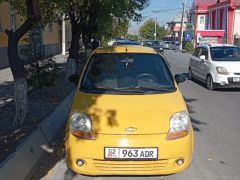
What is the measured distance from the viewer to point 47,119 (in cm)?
771

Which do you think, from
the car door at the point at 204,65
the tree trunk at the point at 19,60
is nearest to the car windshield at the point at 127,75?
the tree trunk at the point at 19,60

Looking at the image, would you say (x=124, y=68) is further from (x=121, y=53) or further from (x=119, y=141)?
(x=119, y=141)

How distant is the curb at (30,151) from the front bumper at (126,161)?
770 millimetres

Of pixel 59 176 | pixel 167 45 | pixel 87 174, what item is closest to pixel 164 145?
pixel 87 174

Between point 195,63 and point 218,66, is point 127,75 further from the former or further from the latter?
point 195,63

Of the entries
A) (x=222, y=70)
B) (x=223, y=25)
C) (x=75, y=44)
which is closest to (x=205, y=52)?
(x=222, y=70)

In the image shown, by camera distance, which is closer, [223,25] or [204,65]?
[204,65]

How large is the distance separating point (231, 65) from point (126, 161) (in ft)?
31.4

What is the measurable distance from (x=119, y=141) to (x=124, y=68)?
1.79 m

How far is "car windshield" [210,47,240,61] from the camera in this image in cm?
1432

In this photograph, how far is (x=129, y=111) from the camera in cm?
505

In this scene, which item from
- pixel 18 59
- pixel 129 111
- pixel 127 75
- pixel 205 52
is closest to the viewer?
pixel 129 111

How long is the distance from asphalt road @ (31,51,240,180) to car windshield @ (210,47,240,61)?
334 cm

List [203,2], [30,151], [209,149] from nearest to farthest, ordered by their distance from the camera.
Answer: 1. [30,151]
2. [209,149]
3. [203,2]
